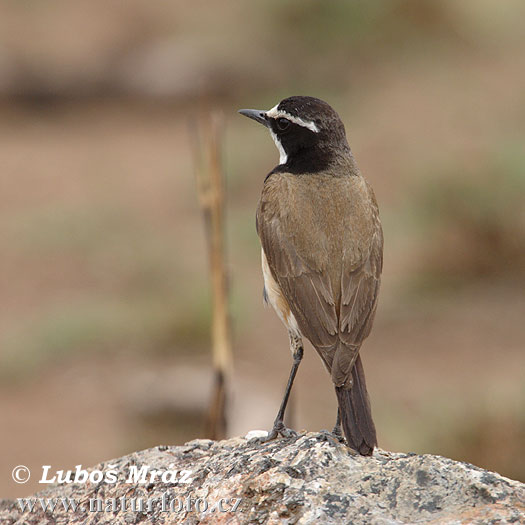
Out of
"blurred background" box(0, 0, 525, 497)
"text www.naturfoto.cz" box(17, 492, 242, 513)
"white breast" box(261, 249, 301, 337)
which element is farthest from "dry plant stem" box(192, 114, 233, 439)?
"text www.naturfoto.cz" box(17, 492, 242, 513)

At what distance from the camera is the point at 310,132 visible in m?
6.22

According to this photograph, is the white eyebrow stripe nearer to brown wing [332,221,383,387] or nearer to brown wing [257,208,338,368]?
brown wing [257,208,338,368]

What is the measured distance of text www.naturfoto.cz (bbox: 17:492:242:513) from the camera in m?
4.69

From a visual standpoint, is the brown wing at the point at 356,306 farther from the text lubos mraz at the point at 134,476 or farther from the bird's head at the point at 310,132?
the text lubos mraz at the point at 134,476

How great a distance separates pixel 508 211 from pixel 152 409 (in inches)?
242

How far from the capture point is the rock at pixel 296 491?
14.6ft

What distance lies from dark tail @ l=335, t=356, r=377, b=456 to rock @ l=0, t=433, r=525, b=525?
0.07 m

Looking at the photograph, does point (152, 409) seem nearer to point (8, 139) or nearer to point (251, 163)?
point (251, 163)

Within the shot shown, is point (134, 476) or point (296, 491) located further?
point (134, 476)

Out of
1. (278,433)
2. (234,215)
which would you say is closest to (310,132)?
(278,433)

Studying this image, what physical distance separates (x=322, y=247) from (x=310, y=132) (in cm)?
87

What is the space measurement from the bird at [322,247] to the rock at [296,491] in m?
0.33

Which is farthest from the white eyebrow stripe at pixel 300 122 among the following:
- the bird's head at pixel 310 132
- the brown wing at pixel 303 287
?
Result: the brown wing at pixel 303 287

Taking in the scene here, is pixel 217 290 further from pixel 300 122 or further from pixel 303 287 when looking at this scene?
pixel 300 122
